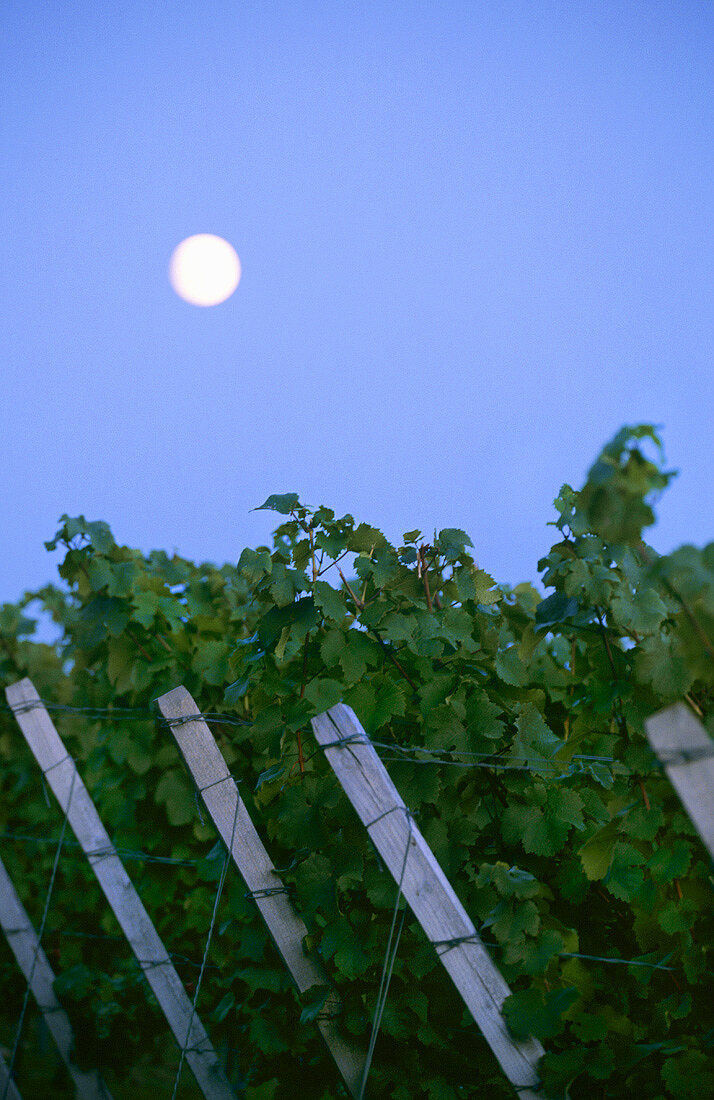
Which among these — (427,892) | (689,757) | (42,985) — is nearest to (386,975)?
(427,892)

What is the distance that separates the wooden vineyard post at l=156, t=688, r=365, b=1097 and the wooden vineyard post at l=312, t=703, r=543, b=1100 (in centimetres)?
48

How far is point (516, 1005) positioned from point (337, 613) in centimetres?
88

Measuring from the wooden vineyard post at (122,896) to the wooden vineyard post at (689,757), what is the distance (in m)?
1.74

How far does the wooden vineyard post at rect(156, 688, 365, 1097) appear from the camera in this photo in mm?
2072

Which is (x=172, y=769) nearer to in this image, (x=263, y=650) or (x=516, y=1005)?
(x=263, y=650)

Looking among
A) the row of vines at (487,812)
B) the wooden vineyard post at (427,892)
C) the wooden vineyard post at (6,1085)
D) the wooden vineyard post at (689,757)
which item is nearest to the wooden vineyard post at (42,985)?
the wooden vineyard post at (6,1085)

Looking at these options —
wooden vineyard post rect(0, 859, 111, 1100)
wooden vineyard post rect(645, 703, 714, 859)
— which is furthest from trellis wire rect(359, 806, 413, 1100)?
wooden vineyard post rect(0, 859, 111, 1100)

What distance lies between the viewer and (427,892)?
1.76m

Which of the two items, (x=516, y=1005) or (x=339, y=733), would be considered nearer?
(x=516, y=1005)

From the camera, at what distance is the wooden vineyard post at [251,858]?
6.80 feet

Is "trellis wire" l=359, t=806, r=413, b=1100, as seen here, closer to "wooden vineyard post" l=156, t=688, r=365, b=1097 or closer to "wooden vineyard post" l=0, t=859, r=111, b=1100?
"wooden vineyard post" l=156, t=688, r=365, b=1097

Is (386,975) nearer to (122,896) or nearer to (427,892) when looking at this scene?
(427,892)

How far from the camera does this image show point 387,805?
5.90 ft

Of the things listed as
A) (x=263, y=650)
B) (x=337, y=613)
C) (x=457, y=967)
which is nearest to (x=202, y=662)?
(x=263, y=650)
